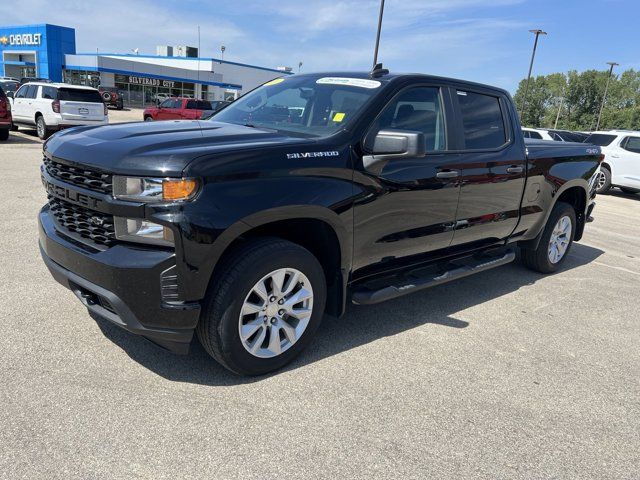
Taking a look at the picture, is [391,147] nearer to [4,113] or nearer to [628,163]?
[628,163]

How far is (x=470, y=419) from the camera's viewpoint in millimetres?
2969

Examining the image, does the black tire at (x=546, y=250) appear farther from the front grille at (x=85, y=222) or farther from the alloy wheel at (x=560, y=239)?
the front grille at (x=85, y=222)

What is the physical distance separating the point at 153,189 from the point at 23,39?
64.0 m

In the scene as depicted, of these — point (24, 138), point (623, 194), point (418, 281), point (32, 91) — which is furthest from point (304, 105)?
point (24, 138)

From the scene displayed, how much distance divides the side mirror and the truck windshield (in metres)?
0.29

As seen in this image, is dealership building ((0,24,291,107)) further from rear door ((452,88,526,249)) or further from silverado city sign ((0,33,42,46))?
rear door ((452,88,526,249))

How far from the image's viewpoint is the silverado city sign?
53.1 m

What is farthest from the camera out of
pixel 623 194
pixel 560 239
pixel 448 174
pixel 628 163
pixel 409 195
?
pixel 623 194

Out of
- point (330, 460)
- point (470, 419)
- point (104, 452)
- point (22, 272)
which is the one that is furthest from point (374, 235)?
point (22, 272)

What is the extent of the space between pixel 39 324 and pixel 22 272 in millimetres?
1188

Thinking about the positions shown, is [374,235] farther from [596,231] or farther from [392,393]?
[596,231]

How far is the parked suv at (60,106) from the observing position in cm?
1578

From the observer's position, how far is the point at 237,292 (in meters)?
2.89

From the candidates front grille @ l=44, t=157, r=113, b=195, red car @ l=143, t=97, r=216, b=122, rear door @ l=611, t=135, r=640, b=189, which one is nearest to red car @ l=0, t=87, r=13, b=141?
red car @ l=143, t=97, r=216, b=122
